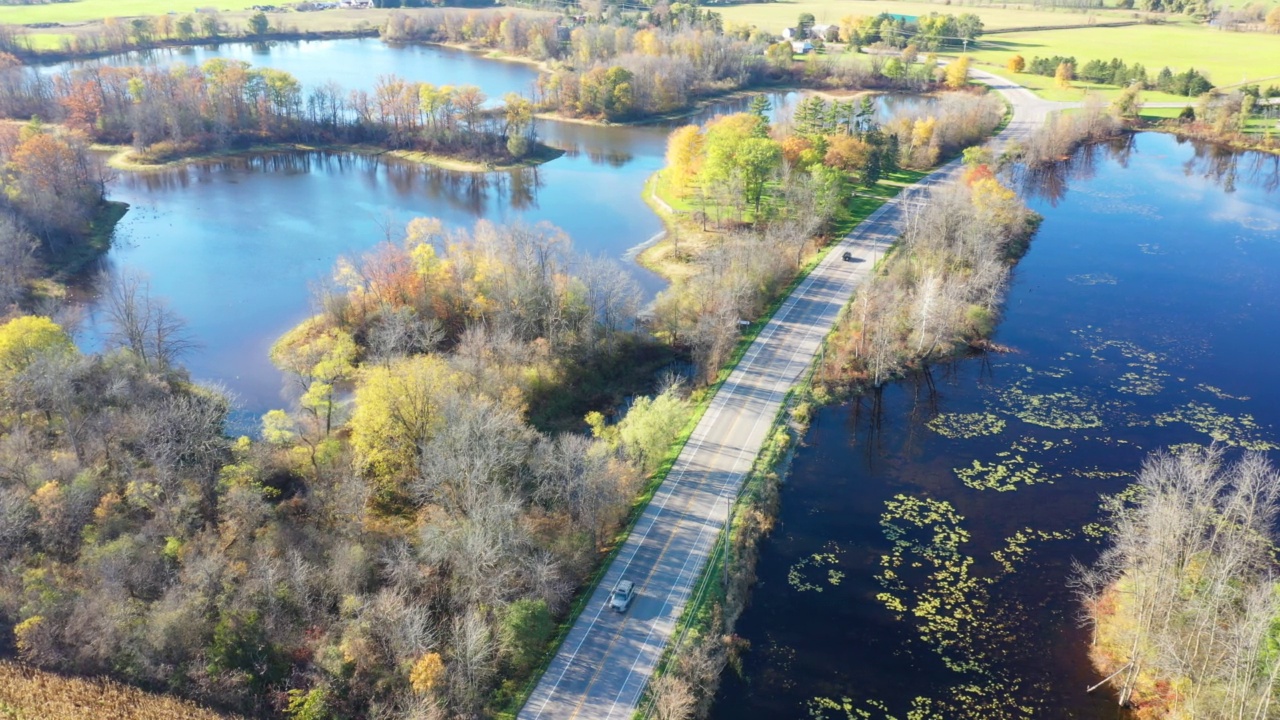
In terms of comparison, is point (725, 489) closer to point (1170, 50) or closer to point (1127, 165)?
point (1127, 165)

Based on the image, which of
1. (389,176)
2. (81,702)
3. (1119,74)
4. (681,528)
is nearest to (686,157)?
(389,176)

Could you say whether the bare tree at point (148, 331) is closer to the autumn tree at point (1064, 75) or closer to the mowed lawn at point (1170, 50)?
the autumn tree at point (1064, 75)

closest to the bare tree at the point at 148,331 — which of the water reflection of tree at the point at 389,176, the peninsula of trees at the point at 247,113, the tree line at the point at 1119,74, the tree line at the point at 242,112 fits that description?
the water reflection of tree at the point at 389,176

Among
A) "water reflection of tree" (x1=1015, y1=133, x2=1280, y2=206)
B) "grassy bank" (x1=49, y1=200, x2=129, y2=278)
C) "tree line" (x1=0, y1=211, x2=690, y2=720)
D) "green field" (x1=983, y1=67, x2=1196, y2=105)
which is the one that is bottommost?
"tree line" (x1=0, y1=211, x2=690, y2=720)

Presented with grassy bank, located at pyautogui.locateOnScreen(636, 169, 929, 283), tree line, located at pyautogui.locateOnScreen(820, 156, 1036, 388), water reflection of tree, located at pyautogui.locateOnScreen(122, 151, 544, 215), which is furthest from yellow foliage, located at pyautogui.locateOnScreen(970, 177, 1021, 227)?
water reflection of tree, located at pyautogui.locateOnScreen(122, 151, 544, 215)

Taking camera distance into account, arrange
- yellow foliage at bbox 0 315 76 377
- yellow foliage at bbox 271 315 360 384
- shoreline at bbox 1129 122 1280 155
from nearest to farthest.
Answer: yellow foliage at bbox 0 315 76 377, yellow foliage at bbox 271 315 360 384, shoreline at bbox 1129 122 1280 155

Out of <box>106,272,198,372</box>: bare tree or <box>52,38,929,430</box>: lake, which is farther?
<box>52,38,929,430</box>: lake

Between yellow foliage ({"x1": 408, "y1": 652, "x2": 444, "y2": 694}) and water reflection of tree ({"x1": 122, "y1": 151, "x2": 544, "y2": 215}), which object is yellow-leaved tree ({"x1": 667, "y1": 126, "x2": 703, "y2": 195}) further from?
yellow foliage ({"x1": 408, "y1": 652, "x2": 444, "y2": 694})

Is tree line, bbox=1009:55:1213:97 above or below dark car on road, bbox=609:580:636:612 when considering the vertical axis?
above
